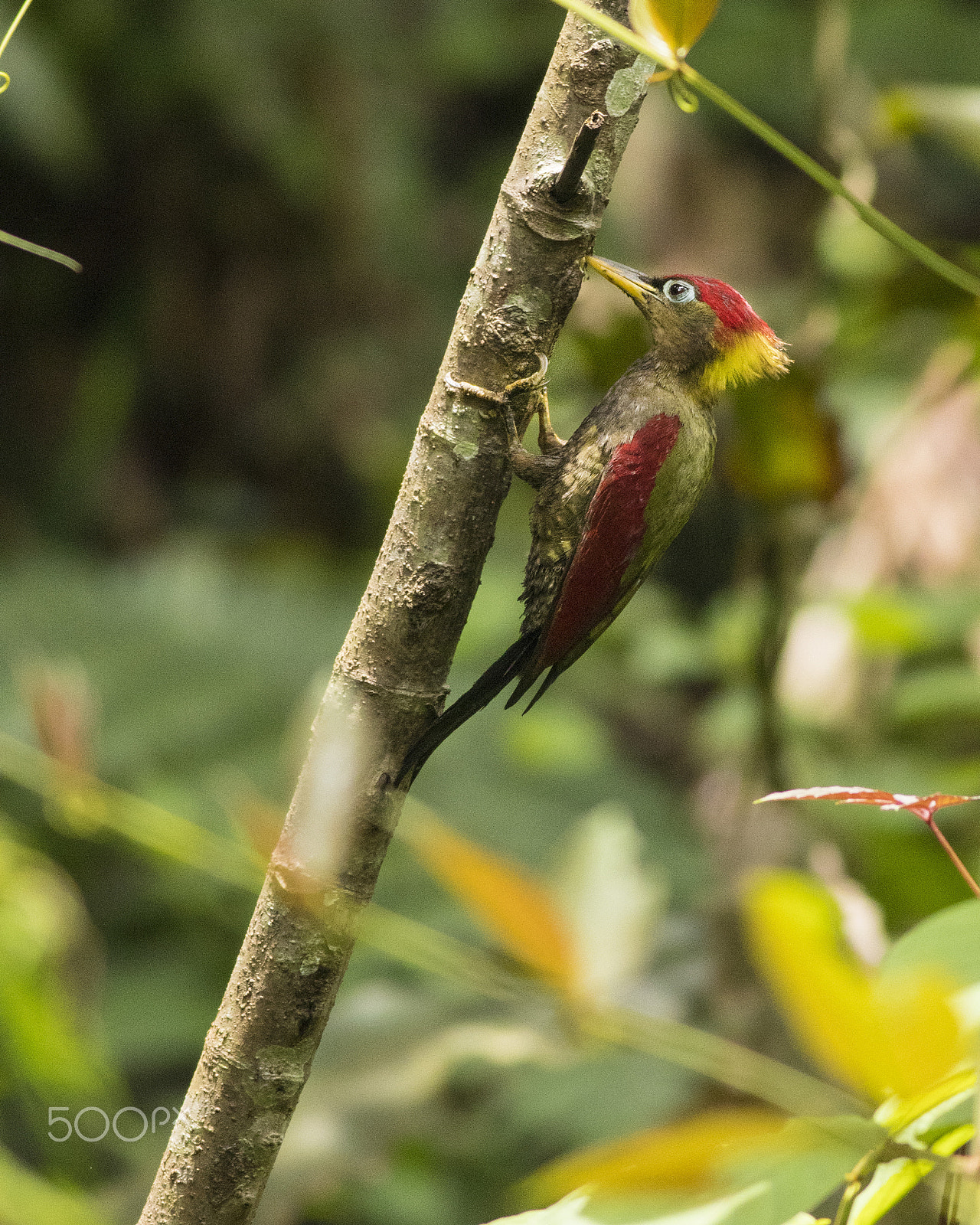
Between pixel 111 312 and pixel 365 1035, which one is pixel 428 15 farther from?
pixel 365 1035

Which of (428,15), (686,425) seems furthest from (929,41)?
(686,425)

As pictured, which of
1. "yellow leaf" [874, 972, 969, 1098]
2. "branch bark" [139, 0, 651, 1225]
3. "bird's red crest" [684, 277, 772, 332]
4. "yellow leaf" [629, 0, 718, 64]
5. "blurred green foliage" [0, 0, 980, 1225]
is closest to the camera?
"yellow leaf" [874, 972, 969, 1098]

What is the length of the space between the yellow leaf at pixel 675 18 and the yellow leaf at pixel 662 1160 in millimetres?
557

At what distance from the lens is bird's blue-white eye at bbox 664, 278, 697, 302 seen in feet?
3.70

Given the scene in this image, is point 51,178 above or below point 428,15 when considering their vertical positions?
below

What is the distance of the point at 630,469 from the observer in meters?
1.14

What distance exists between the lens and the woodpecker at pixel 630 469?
111 cm

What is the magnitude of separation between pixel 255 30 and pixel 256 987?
548cm

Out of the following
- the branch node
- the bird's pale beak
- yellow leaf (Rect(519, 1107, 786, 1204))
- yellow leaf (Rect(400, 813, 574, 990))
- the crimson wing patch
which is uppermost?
the bird's pale beak

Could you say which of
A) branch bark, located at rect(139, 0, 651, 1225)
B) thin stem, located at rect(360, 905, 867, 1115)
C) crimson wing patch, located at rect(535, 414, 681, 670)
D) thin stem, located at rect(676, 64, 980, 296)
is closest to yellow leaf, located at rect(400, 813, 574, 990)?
thin stem, located at rect(360, 905, 867, 1115)

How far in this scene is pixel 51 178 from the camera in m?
Answer: 5.55

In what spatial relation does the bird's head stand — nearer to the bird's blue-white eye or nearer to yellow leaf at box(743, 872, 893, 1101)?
the bird's blue-white eye

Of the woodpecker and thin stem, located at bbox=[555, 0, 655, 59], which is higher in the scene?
thin stem, located at bbox=[555, 0, 655, 59]

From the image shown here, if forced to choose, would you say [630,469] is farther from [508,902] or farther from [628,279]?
[508,902]
